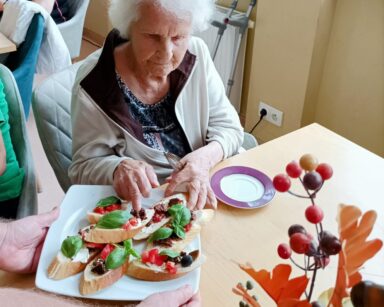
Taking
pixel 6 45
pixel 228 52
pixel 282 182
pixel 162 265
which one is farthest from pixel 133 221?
pixel 228 52

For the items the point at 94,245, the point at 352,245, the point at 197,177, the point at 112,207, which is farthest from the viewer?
the point at 197,177

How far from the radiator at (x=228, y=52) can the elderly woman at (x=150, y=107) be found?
1.29 meters

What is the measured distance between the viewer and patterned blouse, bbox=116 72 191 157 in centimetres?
128

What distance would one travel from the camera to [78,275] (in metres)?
0.82

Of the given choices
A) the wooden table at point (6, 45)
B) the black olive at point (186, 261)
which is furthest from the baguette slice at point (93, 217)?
the wooden table at point (6, 45)

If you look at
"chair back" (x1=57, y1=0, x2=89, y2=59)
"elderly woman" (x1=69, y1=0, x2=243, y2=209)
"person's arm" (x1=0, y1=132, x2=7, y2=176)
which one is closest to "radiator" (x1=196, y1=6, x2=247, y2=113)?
"chair back" (x1=57, y1=0, x2=89, y2=59)

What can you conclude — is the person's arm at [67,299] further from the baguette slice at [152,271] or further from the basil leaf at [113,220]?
the basil leaf at [113,220]

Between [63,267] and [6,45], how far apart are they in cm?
177

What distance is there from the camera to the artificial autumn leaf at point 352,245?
0.48 metres

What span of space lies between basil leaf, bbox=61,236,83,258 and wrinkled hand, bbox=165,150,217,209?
10.6 inches

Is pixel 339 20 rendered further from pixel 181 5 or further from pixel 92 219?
pixel 92 219

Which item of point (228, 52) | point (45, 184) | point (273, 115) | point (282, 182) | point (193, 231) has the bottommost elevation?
point (45, 184)

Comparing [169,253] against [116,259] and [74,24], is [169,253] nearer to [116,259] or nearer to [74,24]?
[116,259]

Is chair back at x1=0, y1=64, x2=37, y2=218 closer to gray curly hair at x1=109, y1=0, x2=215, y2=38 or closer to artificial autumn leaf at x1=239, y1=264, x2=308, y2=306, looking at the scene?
gray curly hair at x1=109, y1=0, x2=215, y2=38
